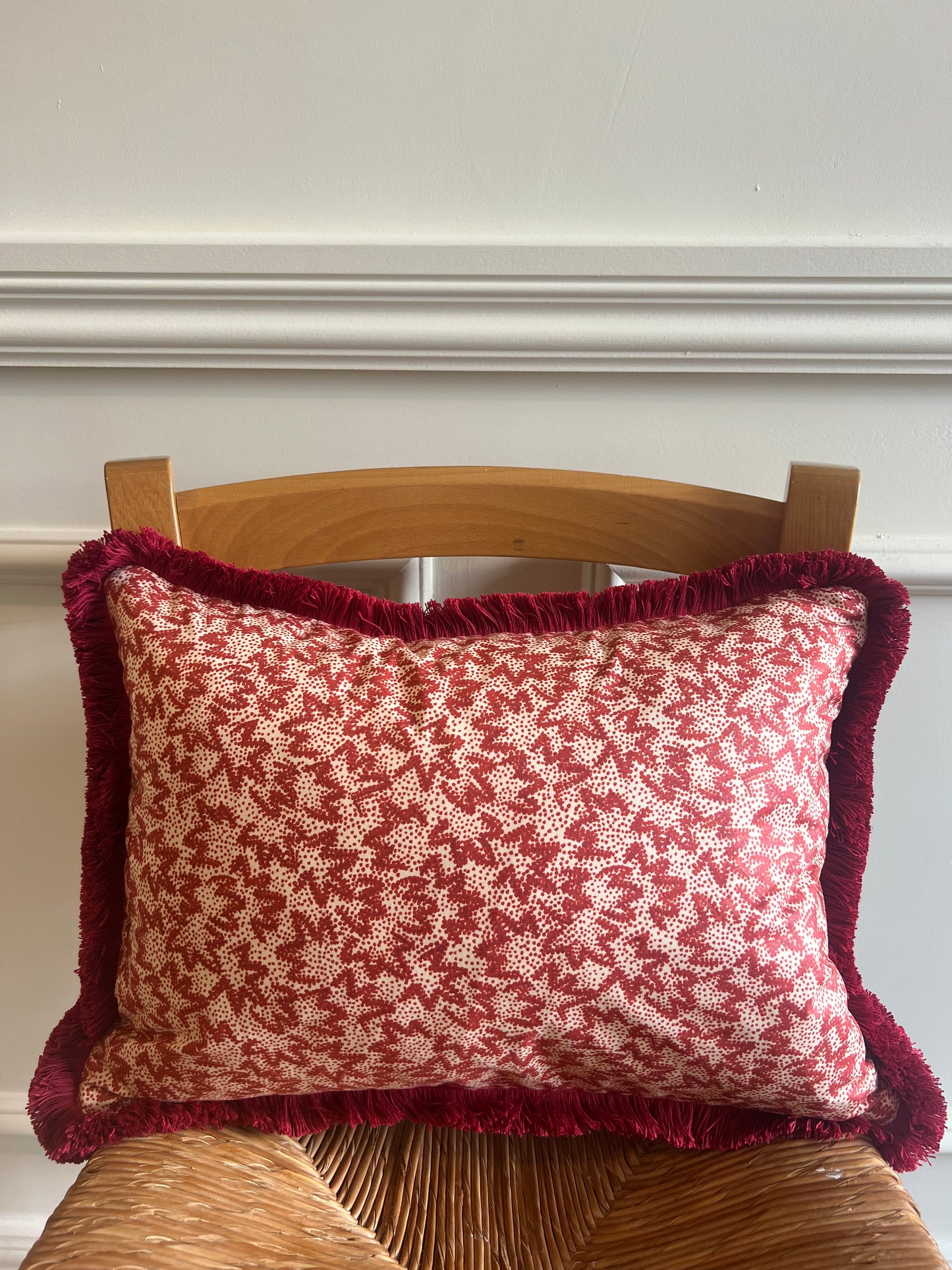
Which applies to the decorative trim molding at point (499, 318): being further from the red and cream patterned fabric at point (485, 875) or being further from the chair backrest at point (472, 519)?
the red and cream patterned fabric at point (485, 875)

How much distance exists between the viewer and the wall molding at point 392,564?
72 centimetres

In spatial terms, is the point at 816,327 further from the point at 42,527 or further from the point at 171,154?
the point at 42,527

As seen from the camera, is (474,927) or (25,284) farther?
(25,284)

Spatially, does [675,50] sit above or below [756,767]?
above

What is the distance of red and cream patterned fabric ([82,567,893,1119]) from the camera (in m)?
0.46

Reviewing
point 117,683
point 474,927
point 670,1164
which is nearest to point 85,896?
point 117,683

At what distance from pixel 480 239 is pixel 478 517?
0.25 meters

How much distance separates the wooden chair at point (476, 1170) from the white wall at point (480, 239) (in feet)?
0.45

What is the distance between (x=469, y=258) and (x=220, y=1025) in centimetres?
59

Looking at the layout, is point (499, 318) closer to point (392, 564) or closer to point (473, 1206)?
point (392, 564)

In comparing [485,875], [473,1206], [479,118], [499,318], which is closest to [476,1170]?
[473,1206]

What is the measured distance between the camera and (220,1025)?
1.57 feet

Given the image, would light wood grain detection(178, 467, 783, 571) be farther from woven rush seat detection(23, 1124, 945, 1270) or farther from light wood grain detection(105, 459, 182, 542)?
woven rush seat detection(23, 1124, 945, 1270)

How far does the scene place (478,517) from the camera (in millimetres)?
614
